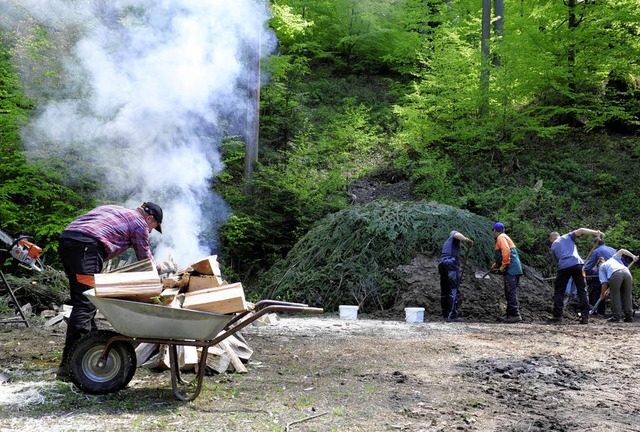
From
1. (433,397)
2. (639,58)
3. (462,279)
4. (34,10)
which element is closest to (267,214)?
(462,279)

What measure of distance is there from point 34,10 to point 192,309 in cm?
1140

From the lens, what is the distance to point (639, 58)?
543 inches

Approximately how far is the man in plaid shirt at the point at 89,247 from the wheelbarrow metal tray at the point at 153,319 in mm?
662

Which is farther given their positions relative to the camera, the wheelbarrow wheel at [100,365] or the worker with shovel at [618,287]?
the worker with shovel at [618,287]

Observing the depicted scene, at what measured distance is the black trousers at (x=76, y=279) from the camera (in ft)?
13.9

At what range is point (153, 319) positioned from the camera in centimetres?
361

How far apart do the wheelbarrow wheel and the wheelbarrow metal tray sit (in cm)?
26

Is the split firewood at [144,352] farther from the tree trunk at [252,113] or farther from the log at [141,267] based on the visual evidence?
the tree trunk at [252,113]

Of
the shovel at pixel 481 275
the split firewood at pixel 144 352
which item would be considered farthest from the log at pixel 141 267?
the shovel at pixel 481 275

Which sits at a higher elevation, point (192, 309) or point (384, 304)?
point (192, 309)

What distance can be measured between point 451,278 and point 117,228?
235 inches

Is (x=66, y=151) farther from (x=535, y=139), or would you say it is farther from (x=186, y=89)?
(x=535, y=139)

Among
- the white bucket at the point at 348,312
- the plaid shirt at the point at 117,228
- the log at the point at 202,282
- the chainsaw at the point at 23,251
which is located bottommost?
the white bucket at the point at 348,312

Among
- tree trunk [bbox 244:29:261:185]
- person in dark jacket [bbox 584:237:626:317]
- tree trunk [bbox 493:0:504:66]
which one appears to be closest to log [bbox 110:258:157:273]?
person in dark jacket [bbox 584:237:626:317]
